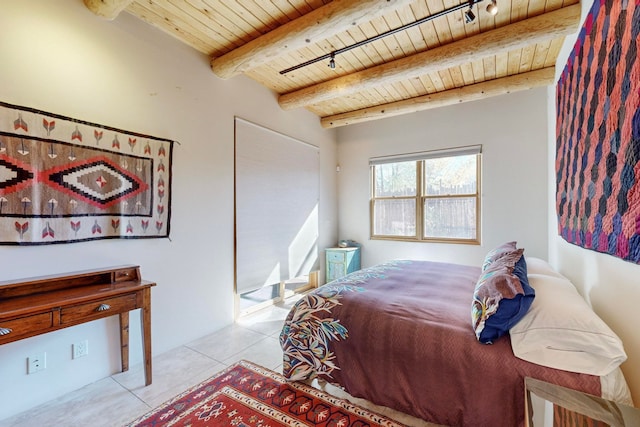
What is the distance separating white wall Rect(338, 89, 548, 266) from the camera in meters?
3.44

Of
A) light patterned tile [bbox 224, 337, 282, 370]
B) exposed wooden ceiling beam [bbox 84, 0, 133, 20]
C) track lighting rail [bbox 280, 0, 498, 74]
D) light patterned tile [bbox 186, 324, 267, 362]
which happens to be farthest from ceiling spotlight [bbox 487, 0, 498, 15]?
light patterned tile [bbox 186, 324, 267, 362]

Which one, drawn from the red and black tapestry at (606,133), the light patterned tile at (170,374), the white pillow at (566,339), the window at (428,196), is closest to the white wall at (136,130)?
the light patterned tile at (170,374)

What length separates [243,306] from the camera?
3334mm

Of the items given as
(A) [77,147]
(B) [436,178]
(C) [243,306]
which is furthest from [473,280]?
(A) [77,147]

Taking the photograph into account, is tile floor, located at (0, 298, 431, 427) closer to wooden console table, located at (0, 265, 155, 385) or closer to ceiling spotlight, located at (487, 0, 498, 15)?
wooden console table, located at (0, 265, 155, 385)

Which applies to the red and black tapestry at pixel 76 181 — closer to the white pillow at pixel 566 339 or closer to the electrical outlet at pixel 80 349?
the electrical outlet at pixel 80 349

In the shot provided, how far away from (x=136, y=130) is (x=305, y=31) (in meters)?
1.63

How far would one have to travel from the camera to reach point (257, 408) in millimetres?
1739

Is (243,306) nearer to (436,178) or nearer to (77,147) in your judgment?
(77,147)

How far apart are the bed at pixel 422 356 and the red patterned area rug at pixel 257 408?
0.14m

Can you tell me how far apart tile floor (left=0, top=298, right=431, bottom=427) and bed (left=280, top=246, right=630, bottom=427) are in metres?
0.35

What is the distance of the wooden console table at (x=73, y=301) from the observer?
1479 mm

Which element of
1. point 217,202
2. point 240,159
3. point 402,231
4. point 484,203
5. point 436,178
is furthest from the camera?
point 402,231

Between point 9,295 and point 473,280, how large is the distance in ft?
10.7
